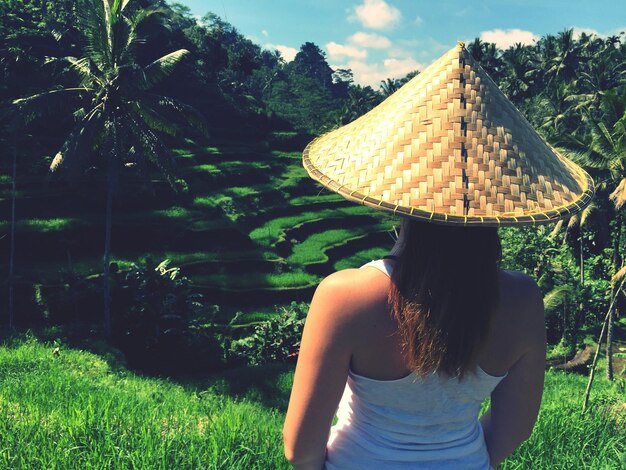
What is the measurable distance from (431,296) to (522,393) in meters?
0.42

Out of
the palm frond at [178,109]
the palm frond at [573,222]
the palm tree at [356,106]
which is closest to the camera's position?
the palm frond at [178,109]

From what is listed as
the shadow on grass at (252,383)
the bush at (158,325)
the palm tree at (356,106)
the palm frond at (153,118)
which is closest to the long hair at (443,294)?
the shadow on grass at (252,383)

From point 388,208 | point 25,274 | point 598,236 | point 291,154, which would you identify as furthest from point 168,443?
point 291,154

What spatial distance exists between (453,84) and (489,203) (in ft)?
0.90

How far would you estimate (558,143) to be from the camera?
45.5 feet

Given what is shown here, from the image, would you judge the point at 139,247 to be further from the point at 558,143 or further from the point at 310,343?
the point at 310,343

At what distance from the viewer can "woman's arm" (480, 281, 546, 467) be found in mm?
1145

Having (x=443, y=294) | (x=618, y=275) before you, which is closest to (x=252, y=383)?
(x=618, y=275)

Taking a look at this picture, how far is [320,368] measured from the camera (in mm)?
1000

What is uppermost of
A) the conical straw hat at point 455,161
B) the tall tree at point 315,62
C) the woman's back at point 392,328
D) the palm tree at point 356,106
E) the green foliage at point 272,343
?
the tall tree at point 315,62

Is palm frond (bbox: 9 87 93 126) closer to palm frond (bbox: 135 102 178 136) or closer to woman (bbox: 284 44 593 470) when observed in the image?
palm frond (bbox: 135 102 178 136)

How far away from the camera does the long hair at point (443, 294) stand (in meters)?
1.02

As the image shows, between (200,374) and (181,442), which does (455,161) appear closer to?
(181,442)

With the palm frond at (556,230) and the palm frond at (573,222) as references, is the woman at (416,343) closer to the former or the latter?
the palm frond at (573,222)
